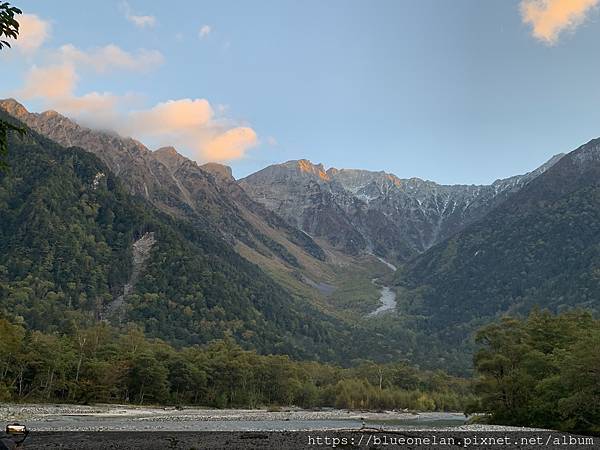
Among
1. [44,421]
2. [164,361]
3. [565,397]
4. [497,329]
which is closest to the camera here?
[565,397]

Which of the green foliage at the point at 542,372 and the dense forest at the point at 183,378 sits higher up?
the green foliage at the point at 542,372

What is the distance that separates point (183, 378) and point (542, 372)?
8169 cm

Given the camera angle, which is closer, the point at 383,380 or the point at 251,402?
the point at 251,402

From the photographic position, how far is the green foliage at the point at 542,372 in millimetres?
49812

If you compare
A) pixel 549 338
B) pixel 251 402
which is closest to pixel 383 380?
pixel 251 402

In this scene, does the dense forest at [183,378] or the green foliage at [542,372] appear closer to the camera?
the green foliage at [542,372]

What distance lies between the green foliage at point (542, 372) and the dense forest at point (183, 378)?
65168 millimetres

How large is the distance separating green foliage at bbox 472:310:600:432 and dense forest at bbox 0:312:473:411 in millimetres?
65168

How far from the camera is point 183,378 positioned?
125 metres

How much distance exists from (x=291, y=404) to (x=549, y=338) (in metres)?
89.7

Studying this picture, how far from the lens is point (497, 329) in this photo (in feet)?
243

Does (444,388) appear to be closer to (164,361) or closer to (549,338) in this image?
(164,361)

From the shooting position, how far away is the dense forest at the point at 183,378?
327 ft

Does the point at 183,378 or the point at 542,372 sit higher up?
the point at 542,372
